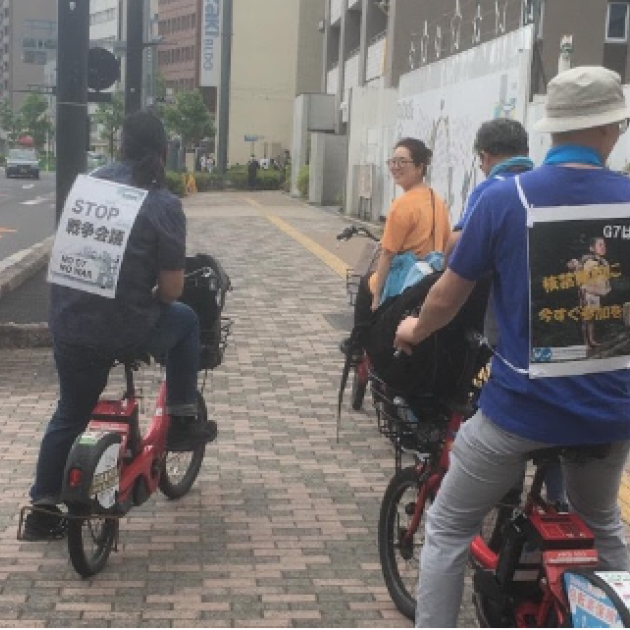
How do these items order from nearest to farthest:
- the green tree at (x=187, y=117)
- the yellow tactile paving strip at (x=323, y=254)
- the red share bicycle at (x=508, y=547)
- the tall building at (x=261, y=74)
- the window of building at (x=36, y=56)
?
the red share bicycle at (x=508, y=547), the yellow tactile paving strip at (x=323, y=254), the green tree at (x=187, y=117), the tall building at (x=261, y=74), the window of building at (x=36, y=56)

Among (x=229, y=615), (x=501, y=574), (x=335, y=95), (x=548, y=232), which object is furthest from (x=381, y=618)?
(x=335, y=95)

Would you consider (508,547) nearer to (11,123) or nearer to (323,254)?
(323,254)

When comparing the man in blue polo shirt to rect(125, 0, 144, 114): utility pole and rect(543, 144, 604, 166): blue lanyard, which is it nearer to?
rect(543, 144, 604, 166): blue lanyard

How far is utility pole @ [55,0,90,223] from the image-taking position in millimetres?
9172

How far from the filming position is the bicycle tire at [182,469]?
5069 millimetres

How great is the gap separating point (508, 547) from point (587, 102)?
1231mm

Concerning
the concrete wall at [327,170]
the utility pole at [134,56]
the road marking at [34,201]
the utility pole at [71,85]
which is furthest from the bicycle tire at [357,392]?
the road marking at [34,201]

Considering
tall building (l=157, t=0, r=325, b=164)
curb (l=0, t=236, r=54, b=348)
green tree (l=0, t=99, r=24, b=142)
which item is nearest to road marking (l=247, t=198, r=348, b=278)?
Result: curb (l=0, t=236, r=54, b=348)

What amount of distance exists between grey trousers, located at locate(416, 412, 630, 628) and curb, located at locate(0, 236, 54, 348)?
6.01 meters

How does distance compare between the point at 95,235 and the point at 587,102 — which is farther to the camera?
the point at 95,235

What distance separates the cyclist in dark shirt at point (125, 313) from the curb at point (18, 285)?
4198 mm

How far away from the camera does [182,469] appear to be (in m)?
5.34

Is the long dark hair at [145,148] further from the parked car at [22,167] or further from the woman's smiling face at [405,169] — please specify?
the parked car at [22,167]

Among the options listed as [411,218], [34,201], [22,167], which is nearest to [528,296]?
[411,218]
